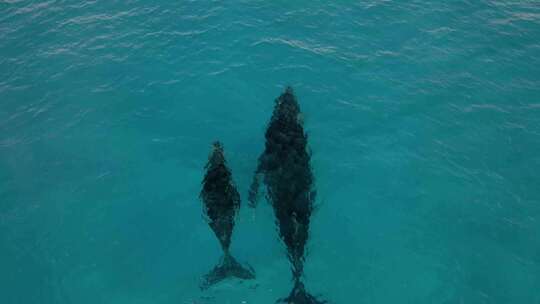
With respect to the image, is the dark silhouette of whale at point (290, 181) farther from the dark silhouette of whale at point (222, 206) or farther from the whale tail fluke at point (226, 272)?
the whale tail fluke at point (226, 272)

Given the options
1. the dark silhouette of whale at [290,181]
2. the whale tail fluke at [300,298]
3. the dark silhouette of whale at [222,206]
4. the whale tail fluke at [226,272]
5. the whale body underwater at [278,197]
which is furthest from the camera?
the dark silhouette of whale at [290,181]

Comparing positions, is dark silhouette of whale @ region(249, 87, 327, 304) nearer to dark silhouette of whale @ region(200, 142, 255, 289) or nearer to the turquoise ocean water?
the turquoise ocean water

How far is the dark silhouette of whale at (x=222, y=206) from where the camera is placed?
21.1 metres

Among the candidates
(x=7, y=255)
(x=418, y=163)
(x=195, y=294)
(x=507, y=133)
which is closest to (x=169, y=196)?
(x=195, y=294)

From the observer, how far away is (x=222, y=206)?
863 inches

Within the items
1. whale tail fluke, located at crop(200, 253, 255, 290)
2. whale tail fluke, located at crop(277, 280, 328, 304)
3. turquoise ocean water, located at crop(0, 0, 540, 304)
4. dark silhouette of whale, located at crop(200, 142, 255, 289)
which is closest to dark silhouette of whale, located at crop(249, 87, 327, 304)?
whale tail fluke, located at crop(277, 280, 328, 304)

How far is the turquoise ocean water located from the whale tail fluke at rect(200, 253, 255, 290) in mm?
408

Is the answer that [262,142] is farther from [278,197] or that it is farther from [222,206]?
[222,206]

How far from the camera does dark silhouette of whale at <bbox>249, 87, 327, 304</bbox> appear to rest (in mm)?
21297

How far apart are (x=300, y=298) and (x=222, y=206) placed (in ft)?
18.1

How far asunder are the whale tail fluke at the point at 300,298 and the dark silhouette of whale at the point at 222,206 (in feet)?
6.34

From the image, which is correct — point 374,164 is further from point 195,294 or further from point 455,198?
point 195,294

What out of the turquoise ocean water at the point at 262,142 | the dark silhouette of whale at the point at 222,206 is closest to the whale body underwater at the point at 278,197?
the dark silhouette of whale at the point at 222,206

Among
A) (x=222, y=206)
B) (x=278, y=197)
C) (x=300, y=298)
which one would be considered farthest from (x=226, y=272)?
(x=278, y=197)
